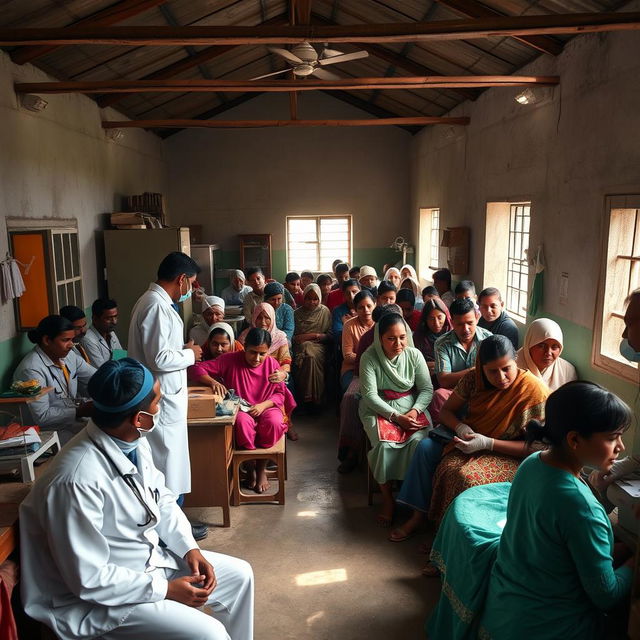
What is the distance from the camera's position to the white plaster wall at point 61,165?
5180 mm

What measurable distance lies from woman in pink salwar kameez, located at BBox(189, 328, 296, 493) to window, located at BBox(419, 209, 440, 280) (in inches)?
275

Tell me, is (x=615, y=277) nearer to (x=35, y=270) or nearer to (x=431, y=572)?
(x=431, y=572)

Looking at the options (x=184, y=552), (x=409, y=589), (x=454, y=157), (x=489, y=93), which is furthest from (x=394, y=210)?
(x=184, y=552)

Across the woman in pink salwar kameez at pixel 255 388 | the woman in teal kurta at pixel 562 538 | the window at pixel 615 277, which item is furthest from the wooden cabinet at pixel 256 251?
the woman in teal kurta at pixel 562 538

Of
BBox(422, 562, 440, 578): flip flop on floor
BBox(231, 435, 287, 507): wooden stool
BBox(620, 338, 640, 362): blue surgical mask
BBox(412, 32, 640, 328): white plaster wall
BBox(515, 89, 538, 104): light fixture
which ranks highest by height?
BBox(515, 89, 538, 104): light fixture

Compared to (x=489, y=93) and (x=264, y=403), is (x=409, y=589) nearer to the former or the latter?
(x=264, y=403)

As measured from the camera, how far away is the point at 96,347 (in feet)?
17.8

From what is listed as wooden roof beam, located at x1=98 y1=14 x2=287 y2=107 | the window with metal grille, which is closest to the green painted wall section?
the window with metal grille

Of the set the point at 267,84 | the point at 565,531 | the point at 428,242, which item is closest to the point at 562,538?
the point at 565,531

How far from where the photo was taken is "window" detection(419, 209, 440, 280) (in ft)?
37.3

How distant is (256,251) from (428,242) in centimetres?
360

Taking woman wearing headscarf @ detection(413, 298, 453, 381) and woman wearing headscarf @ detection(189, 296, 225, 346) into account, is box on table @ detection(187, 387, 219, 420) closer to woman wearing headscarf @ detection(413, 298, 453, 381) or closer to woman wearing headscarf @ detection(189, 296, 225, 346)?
woman wearing headscarf @ detection(189, 296, 225, 346)

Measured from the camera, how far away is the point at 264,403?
4699mm

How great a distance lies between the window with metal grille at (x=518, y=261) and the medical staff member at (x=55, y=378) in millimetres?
4837
